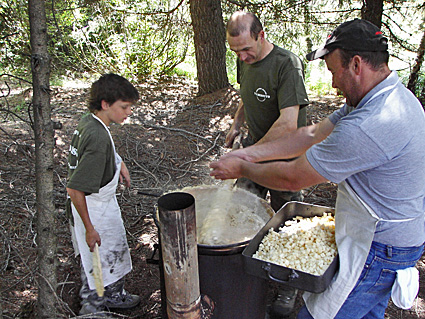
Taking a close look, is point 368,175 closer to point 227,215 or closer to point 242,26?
point 227,215

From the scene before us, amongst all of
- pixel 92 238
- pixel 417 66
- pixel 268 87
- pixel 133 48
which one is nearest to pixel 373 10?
pixel 417 66

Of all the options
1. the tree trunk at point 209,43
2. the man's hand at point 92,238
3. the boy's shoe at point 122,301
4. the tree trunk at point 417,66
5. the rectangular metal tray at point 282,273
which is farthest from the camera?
the tree trunk at point 417,66

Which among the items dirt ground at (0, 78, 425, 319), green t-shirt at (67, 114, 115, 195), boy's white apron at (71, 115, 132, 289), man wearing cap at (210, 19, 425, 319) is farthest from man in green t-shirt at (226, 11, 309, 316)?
green t-shirt at (67, 114, 115, 195)

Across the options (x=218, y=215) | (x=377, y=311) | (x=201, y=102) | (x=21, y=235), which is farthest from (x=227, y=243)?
(x=201, y=102)

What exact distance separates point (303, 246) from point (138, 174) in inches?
131

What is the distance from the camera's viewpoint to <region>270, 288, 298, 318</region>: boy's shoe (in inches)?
108

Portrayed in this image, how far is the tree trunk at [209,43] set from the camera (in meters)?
6.51

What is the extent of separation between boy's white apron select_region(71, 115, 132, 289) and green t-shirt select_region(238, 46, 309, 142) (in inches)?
50.3

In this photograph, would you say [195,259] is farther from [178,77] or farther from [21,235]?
[178,77]

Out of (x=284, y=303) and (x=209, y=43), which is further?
(x=209, y=43)

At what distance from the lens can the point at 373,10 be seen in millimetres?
6105

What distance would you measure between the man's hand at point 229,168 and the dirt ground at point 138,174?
0.50 metres

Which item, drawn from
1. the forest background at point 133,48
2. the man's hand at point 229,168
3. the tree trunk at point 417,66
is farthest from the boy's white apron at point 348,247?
the tree trunk at point 417,66

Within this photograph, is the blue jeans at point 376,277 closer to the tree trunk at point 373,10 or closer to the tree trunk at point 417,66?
the tree trunk at point 373,10
